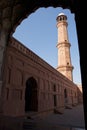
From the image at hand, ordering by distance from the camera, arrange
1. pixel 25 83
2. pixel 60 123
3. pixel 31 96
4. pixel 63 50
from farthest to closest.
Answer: pixel 63 50, pixel 31 96, pixel 25 83, pixel 60 123

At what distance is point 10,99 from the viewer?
25.0 feet

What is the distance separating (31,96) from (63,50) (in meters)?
18.6

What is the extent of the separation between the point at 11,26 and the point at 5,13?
1.49ft

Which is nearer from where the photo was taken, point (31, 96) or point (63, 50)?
point (31, 96)

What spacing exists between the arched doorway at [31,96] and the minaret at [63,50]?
1653 centimetres

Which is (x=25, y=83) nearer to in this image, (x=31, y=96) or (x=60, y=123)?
(x=31, y=96)

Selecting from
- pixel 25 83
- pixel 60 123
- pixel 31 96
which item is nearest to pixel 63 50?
pixel 31 96

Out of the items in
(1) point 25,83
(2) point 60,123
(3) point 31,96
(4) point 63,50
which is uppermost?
(4) point 63,50

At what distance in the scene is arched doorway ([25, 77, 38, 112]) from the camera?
35.8 feet

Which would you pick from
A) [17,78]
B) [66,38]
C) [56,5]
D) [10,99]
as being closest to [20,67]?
[17,78]

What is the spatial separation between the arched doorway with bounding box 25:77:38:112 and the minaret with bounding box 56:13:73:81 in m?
16.5

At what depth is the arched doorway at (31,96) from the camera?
10.9 metres

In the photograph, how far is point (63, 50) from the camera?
2834 centimetres

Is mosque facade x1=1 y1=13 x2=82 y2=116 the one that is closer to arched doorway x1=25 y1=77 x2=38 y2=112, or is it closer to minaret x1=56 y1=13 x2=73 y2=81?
arched doorway x1=25 y1=77 x2=38 y2=112
